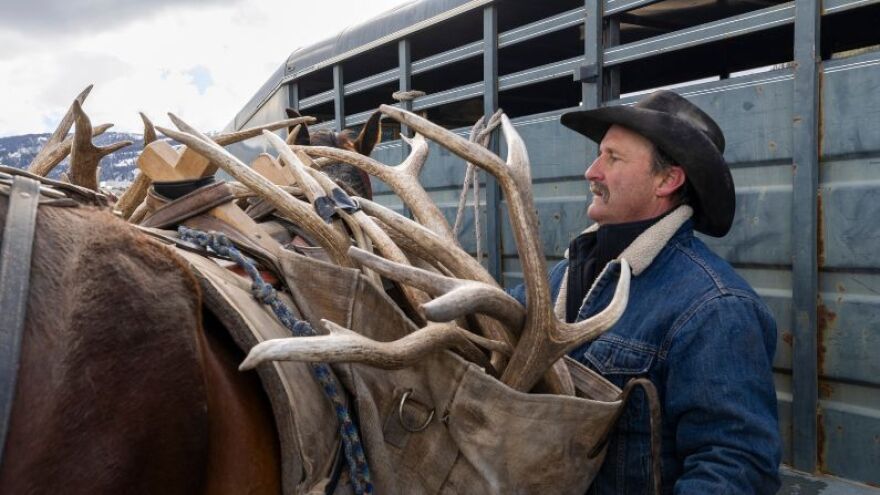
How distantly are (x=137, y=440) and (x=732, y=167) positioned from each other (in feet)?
7.69

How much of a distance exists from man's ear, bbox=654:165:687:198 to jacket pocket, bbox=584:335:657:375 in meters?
0.41

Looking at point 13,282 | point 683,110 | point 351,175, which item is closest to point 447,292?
point 13,282

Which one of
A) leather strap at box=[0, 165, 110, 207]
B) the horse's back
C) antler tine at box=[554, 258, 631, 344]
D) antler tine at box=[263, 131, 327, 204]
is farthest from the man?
leather strap at box=[0, 165, 110, 207]

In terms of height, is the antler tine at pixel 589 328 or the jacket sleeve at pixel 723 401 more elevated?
the antler tine at pixel 589 328

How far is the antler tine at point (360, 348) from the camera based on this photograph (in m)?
1.01

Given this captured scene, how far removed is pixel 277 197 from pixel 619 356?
0.85m

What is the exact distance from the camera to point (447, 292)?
1.32m

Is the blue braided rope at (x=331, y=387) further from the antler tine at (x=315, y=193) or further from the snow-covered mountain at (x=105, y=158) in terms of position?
the snow-covered mountain at (x=105, y=158)

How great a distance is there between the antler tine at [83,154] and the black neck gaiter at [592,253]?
1.63 meters

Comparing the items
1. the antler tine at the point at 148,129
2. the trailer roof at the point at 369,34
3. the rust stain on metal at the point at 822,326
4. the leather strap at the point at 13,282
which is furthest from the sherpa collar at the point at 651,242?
the trailer roof at the point at 369,34

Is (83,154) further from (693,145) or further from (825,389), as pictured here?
(825,389)

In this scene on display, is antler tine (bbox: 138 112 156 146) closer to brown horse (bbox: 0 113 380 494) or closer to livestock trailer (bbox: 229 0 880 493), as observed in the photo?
brown horse (bbox: 0 113 380 494)

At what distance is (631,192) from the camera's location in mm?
1887

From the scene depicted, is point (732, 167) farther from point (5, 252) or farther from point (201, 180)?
point (5, 252)
